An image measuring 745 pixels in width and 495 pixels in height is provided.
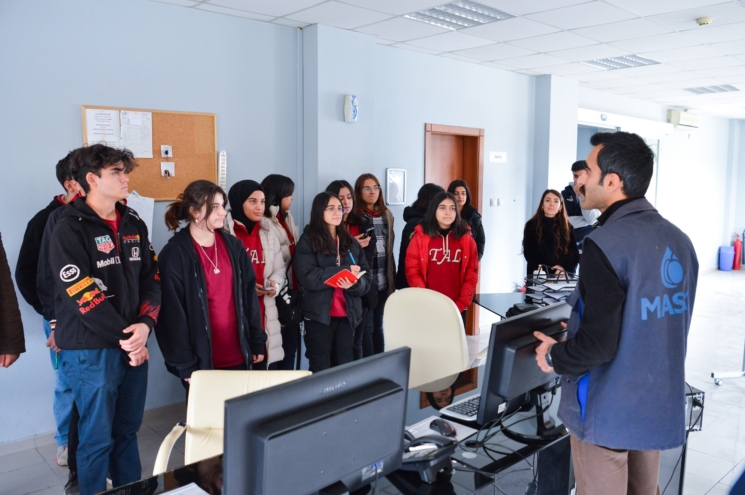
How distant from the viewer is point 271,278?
349 cm

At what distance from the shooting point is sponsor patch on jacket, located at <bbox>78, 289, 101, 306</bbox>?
2326 millimetres

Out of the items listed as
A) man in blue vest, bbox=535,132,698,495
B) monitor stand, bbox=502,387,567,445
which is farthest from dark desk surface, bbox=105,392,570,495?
man in blue vest, bbox=535,132,698,495

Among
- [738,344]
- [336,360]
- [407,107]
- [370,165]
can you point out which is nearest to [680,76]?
[738,344]

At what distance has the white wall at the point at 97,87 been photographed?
329 centimetres

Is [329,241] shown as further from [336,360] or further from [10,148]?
[10,148]

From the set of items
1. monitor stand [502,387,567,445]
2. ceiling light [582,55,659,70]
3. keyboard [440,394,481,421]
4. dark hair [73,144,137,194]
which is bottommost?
monitor stand [502,387,567,445]

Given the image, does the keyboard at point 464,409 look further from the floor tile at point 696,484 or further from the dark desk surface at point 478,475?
the floor tile at point 696,484

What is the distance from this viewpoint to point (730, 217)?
1183 centimetres

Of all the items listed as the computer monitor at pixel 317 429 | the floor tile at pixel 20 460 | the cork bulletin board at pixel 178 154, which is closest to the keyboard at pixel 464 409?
the computer monitor at pixel 317 429

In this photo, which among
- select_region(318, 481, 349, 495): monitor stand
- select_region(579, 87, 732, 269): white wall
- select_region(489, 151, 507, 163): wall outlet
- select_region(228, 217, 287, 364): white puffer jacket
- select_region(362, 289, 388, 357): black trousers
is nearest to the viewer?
select_region(318, 481, 349, 495): monitor stand

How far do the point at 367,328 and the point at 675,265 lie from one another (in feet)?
9.28

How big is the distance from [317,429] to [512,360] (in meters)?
0.84

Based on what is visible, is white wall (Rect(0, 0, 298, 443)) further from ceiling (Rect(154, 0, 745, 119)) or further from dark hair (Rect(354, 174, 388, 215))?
dark hair (Rect(354, 174, 388, 215))

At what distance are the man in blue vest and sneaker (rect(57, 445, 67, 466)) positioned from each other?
282 cm
